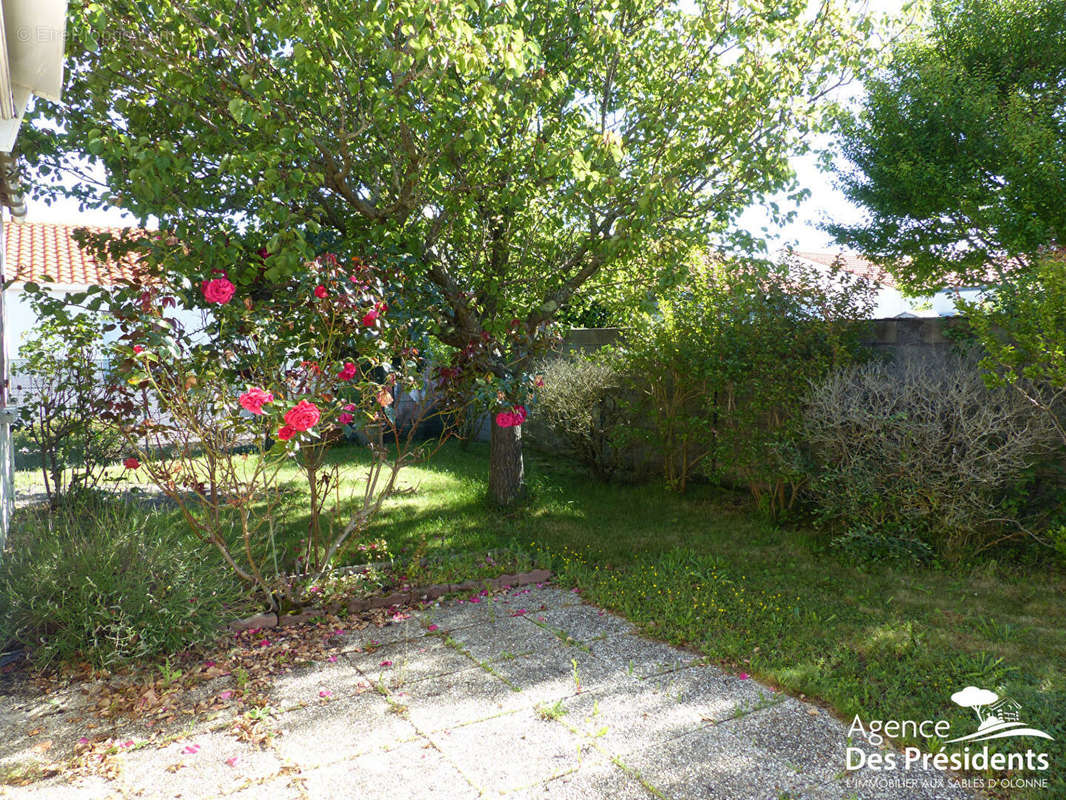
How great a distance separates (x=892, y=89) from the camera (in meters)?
11.7

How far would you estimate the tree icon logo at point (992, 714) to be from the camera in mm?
2934

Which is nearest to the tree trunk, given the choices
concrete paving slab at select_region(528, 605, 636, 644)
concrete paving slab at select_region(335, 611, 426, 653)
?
concrete paving slab at select_region(528, 605, 636, 644)

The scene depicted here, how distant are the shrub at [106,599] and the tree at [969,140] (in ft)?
32.8

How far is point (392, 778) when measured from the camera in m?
2.77

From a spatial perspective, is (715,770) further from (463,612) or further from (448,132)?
(448,132)

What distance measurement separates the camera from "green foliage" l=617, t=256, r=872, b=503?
619 centimetres

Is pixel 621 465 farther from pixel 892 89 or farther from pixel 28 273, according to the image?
pixel 892 89

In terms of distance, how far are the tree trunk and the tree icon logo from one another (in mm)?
4521

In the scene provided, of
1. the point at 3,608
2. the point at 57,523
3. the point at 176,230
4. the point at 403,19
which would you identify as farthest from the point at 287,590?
the point at 403,19

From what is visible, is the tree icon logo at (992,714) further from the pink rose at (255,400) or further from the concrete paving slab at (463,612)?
the pink rose at (255,400)

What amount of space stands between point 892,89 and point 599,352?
24.9ft

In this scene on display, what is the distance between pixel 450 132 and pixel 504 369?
1818 mm

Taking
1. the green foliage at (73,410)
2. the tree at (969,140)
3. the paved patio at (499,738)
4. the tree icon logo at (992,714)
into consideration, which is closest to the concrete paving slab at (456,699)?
the paved patio at (499,738)

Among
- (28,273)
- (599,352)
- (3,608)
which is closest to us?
(3,608)
